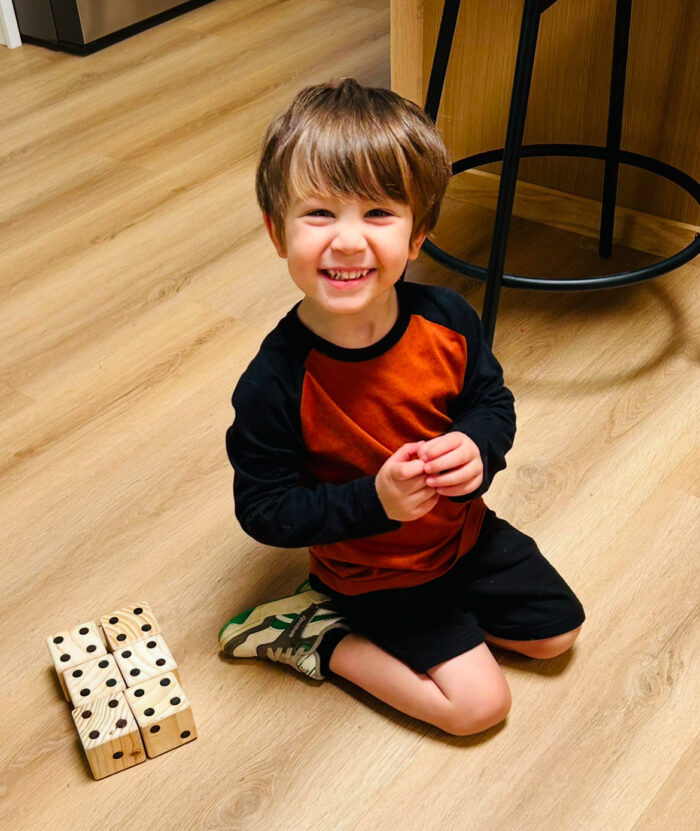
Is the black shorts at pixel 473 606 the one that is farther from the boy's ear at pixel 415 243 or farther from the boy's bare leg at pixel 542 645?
the boy's ear at pixel 415 243

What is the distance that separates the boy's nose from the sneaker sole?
410 mm

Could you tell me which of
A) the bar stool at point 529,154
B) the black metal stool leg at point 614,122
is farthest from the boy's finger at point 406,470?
the black metal stool leg at point 614,122

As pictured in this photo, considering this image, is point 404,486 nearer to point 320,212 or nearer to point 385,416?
point 385,416

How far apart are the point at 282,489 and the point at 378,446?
0.10 meters

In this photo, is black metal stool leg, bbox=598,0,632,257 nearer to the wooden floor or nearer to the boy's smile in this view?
the wooden floor

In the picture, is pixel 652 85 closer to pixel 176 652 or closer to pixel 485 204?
pixel 485 204

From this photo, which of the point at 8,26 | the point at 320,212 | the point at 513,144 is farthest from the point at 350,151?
the point at 8,26

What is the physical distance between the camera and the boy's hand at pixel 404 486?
2.92ft

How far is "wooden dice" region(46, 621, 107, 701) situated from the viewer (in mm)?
1043

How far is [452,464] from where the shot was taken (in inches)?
35.7

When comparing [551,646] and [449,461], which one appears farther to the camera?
[551,646]

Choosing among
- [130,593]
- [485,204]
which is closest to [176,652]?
[130,593]

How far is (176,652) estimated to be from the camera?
3.69 ft

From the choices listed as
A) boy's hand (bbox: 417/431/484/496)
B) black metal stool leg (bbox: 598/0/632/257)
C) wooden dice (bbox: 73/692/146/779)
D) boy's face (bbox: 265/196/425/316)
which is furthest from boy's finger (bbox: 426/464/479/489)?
black metal stool leg (bbox: 598/0/632/257)
